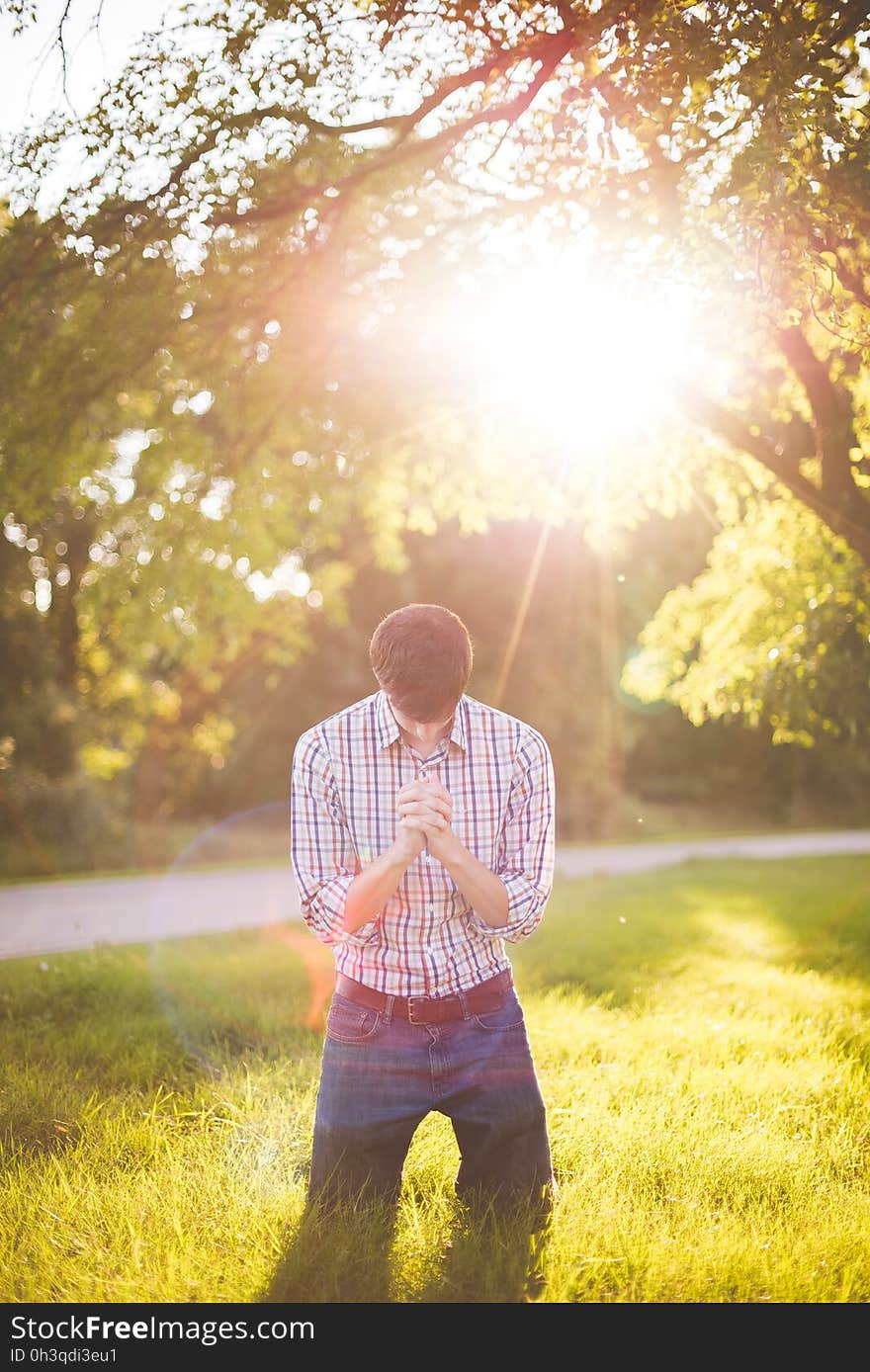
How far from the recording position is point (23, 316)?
538 cm

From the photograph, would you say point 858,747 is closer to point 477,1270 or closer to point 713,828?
point 477,1270

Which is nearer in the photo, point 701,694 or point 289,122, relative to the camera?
point 289,122

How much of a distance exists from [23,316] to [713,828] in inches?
1011

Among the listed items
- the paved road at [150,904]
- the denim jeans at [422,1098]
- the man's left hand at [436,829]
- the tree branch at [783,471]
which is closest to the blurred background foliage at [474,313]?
the tree branch at [783,471]

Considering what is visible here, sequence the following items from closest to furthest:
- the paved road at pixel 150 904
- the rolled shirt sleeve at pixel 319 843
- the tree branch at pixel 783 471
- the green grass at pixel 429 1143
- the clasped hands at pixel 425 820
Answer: the clasped hands at pixel 425 820, the green grass at pixel 429 1143, the rolled shirt sleeve at pixel 319 843, the tree branch at pixel 783 471, the paved road at pixel 150 904

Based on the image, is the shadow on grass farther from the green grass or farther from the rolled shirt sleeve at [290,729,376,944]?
the rolled shirt sleeve at [290,729,376,944]

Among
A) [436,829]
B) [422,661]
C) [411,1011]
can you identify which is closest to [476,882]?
[436,829]

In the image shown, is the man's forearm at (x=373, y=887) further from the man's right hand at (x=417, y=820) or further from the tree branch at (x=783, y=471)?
the tree branch at (x=783, y=471)

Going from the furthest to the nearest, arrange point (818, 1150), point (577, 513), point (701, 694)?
1. point (577, 513)
2. point (701, 694)
3. point (818, 1150)

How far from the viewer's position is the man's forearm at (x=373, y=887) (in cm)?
277

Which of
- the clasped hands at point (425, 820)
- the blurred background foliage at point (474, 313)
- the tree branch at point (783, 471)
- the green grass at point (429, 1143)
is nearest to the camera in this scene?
the clasped hands at point (425, 820)

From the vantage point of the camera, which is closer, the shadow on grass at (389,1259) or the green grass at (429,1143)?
the shadow on grass at (389,1259)

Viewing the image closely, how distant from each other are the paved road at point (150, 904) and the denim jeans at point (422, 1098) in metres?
5.34
